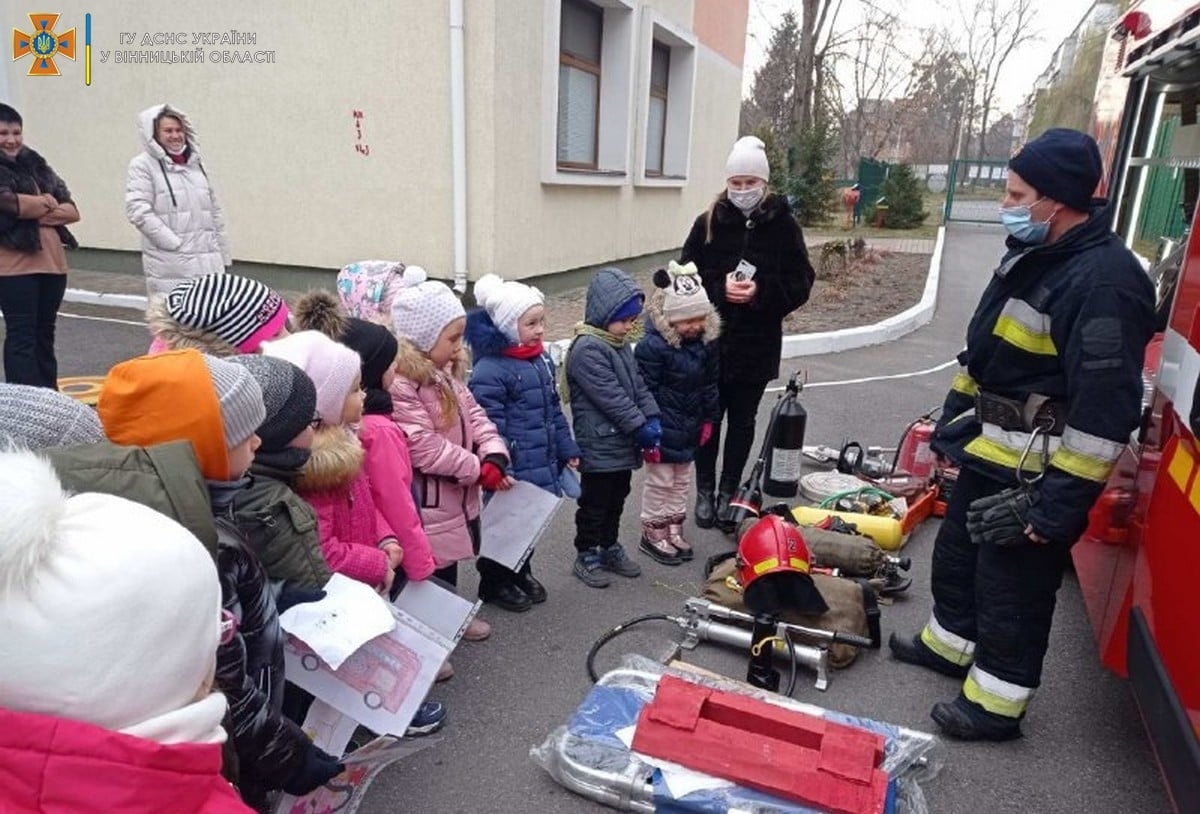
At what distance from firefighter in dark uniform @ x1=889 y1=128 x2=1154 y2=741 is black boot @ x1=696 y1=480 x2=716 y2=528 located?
5.86 ft

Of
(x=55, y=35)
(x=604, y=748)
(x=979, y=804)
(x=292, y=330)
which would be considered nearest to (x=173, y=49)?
(x=55, y=35)

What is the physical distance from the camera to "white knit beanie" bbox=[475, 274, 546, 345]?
3.36 m

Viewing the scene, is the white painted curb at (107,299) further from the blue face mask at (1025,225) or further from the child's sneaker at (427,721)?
the blue face mask at (1025,225)

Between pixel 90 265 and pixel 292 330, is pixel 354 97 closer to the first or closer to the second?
pixel 90 265

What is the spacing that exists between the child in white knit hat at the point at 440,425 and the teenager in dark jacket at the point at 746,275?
1.80 m

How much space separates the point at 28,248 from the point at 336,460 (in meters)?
4.35

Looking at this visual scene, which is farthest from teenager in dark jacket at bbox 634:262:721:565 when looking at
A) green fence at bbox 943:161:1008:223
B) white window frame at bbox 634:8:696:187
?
green fence at bbox 943:161:1008:223

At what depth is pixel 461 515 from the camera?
10.6 ft

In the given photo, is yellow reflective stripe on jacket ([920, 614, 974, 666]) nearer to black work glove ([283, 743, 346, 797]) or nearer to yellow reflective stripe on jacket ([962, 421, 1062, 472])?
yellow reflective stripe on jacket ([962, 421, 1062, 472])

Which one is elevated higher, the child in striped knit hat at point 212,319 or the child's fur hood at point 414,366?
the child in striped knit hat at point 212,319

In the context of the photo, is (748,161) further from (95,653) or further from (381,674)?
(95,653)

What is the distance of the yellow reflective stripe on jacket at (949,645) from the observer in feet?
10.7

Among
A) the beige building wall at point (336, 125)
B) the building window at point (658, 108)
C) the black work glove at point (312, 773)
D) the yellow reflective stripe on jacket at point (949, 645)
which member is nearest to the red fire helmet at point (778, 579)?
the yellow reflective stripe on jacket at point (949, 645)

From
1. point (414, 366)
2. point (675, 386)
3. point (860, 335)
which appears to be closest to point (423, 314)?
point (414, 366)
